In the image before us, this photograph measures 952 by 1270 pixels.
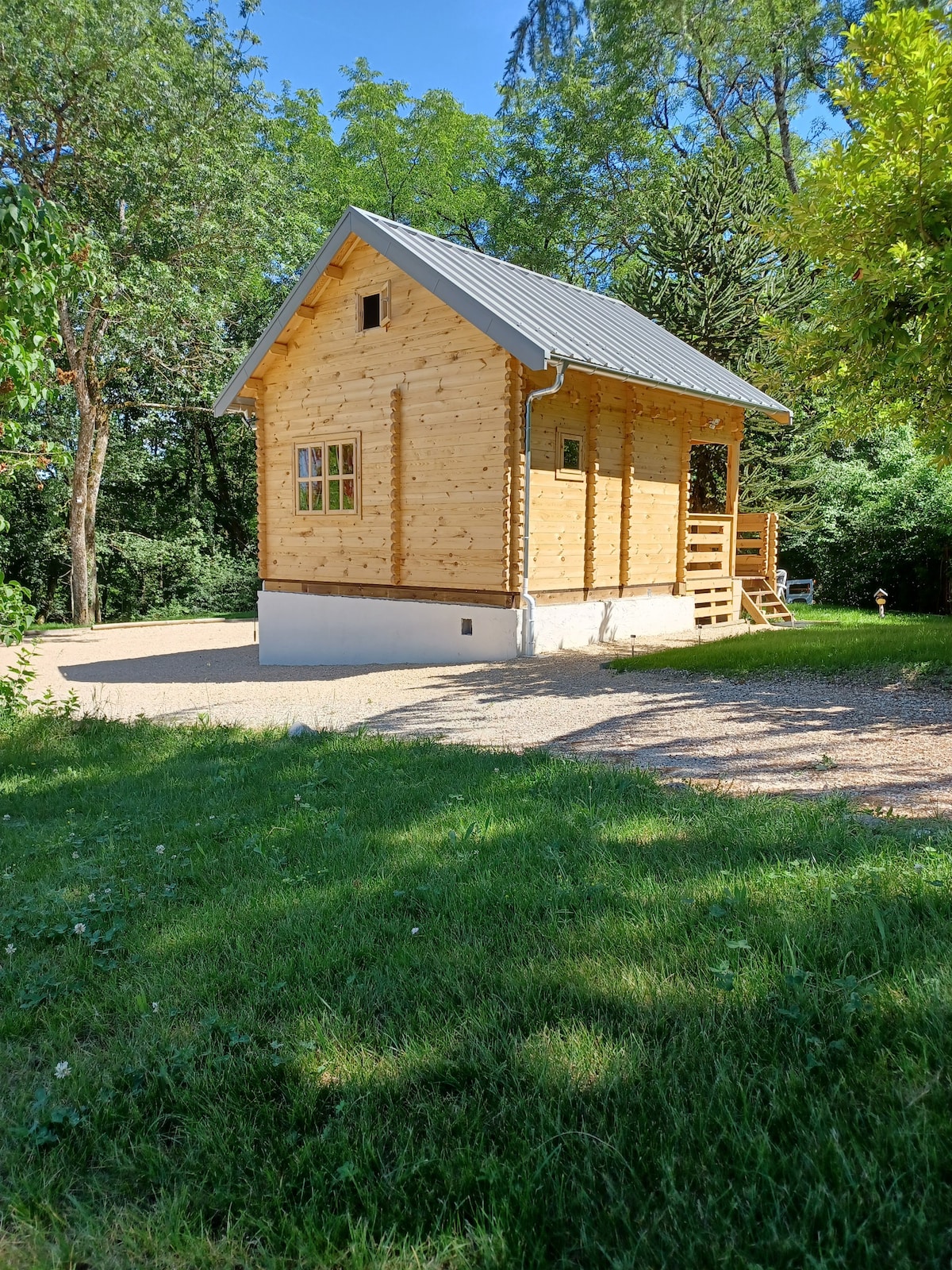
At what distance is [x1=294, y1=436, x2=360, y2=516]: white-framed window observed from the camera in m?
15.1

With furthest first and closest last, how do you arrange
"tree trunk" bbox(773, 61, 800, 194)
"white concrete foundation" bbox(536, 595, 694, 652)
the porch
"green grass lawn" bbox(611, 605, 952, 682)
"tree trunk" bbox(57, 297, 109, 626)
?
"tree trunk" bbox(773, 61, 800, 194) → "tree trunk" bbox(57, 297, 109, 626) → the porch → "white concrete foundation" bbox(536, 595, 694, 652) → "green grass lawn" bbox(611, 605, 952, 682)

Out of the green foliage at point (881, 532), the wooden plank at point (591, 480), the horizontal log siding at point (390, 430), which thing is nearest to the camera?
the horizontal log siding at point (390, 430)

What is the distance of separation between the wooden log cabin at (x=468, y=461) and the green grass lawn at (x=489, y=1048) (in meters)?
8.82

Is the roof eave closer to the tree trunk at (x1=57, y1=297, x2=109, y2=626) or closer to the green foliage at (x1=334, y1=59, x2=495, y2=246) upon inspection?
the tree trunk at (x1=57, y1=297, x2=109, y2=626)

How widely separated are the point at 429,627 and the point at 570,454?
358cm

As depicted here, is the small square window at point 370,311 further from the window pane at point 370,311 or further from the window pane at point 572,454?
the window pane at point 572,454

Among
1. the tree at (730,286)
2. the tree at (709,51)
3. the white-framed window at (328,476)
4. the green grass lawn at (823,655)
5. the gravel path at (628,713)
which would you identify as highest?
the tree at (709,51)

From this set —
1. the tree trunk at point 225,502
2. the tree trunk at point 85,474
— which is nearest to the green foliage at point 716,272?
the tree trunk at point 85,474

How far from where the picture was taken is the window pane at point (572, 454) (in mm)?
13719

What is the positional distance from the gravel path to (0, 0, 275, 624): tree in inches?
457

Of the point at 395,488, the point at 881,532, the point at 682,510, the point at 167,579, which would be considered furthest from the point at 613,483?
the point at 167,579

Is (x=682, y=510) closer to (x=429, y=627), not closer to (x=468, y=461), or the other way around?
(x=468, y=461)

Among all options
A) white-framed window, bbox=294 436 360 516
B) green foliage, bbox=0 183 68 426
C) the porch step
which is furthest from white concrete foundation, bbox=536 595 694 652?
green foliage, bbox=0 183 68 426

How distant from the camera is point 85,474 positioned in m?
24.4
